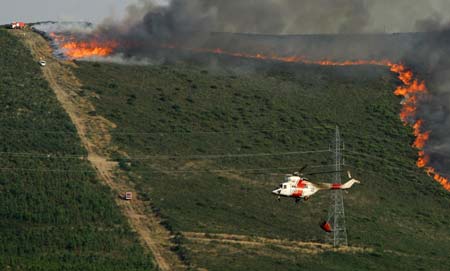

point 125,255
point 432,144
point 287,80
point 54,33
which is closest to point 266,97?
point 287,80

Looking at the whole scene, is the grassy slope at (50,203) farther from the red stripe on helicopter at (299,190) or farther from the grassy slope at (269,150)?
the red stripe on helicopter at (299,190)

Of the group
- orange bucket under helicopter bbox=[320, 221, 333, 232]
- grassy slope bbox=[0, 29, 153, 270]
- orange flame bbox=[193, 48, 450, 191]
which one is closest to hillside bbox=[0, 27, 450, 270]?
grassy slope bbox=[0, 29, 153, 270]

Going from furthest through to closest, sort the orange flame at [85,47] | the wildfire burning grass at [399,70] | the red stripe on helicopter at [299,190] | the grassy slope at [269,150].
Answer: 1. the orange flame at [85,47]
2. the wildfire burning grass at [399,70]
3. the grassy slope at [269,150]
4. the red stripe on helicopter at [299,190]

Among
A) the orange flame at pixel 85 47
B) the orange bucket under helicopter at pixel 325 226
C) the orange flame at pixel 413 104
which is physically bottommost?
the orange bucket under helicopter at pixel 325 226

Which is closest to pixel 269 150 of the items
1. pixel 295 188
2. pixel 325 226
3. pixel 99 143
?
pixel 99 143

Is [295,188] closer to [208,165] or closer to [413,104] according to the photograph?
[208,165]

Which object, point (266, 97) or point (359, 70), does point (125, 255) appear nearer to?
point (266, 97)

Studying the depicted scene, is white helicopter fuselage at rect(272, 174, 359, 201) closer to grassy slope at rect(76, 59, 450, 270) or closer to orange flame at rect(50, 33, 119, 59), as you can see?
grassy slope at rect(76, 59, 450, 270)

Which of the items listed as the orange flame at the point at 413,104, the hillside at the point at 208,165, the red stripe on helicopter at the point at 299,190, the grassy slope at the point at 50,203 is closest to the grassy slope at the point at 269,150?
the hillside at the point at 208,165
